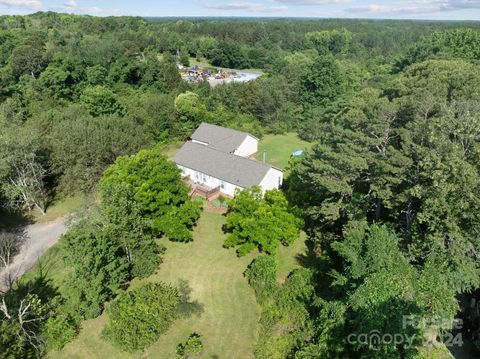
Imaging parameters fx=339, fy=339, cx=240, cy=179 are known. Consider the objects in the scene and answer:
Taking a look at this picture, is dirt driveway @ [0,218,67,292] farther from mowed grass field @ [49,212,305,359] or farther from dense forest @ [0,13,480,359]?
mowed grass field @ [49,212,305,359]

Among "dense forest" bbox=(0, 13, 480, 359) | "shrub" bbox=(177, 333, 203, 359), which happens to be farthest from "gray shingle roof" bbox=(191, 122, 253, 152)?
"shrub" bbox=(177, 333, 203, 359)

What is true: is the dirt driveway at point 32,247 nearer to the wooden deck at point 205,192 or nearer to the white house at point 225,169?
the wooden deck at point 205,192

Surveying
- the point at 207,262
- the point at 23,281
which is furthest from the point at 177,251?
the point at 23,281

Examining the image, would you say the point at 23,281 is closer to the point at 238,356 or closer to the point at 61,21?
the point at 238,356

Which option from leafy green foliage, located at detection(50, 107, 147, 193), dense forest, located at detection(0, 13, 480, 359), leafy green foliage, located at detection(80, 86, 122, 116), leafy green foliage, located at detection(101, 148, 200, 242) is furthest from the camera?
leafy green foliage, located at detection(80, 86, 122, 116)

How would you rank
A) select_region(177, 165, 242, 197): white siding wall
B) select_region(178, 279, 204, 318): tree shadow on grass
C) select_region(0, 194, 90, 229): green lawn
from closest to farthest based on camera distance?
select_region(178, 279, 204, 318): tree shadow on grass
select_region(0, 194, 90, 229): green lawn
select_region(177, 165, 242, 197): white siding wall

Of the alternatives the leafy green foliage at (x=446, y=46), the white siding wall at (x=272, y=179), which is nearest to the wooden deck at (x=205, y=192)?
the white siding wall at (x=272, y=179)

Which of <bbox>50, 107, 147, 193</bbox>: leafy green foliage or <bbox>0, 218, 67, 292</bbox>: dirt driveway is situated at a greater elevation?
<bbox>50, 107, 147, 193</bbox>: leafy green foliage

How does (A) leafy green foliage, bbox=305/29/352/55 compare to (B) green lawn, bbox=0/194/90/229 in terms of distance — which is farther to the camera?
(A) leafy green foliage, bbox=305/29/352/55

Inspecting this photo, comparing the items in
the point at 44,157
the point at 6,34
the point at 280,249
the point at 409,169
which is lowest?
the point at 280,249
